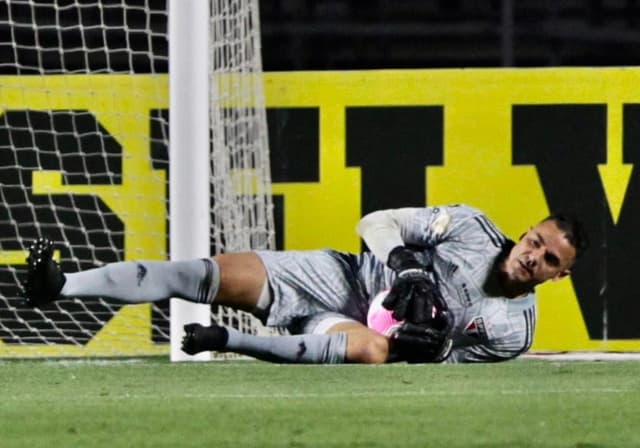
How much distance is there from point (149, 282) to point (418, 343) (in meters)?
0.96

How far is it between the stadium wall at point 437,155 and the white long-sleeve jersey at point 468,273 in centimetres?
132

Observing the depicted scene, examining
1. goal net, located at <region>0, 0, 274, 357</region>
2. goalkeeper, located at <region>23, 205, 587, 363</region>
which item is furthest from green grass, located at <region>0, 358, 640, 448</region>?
goal net, located at <region>0, 0, 274, 357</region>

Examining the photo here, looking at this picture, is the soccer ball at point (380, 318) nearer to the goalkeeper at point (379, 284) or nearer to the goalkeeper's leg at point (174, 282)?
the goalkeeper at point (379, 284)

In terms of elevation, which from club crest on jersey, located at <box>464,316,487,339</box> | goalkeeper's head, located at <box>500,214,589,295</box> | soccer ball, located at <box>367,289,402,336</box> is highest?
goalkeeper's head, located at <box>500,214,589,295</box>

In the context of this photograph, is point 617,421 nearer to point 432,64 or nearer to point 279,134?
point 279,134

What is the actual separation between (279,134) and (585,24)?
1.60 meters

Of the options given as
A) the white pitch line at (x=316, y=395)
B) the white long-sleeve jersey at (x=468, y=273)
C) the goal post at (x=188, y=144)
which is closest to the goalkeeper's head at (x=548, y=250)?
the white long-sleeve jersey at (x=468, y=273)

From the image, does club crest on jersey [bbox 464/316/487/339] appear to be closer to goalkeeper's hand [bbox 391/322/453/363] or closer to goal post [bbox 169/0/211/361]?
goalkeeper's hand [bbox 391/322/453/363]

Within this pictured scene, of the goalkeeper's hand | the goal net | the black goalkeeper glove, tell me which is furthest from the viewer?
the goal net

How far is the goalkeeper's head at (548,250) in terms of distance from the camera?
6320 millimetres

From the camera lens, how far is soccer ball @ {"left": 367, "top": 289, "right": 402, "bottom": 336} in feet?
21.1

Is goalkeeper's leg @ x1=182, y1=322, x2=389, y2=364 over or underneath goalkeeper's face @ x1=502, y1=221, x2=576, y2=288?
underneath

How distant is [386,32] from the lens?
8.67 m

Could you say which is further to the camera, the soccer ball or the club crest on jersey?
the club crest on jersey
